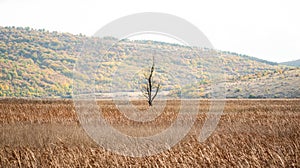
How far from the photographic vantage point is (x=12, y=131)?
12.2 meters

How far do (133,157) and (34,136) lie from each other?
392 cm

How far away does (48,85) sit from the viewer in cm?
14912

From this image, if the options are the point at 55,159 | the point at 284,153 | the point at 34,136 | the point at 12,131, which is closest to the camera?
the point at 55,159

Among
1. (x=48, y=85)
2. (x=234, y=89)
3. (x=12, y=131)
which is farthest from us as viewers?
(x=48, y=85)

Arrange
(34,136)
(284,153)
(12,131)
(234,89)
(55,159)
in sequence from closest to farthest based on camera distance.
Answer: (55,159), (284,153), (34,136), (12,131), (234,89)

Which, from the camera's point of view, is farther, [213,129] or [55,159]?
[213,129]

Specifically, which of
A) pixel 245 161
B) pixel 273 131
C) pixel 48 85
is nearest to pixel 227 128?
pixel 273 131

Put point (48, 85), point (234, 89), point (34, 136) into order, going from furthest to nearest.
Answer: point (48, 85), point (234, 89), point (34, 136)

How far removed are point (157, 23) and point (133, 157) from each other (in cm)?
586

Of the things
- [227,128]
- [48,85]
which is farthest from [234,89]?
[227,128]

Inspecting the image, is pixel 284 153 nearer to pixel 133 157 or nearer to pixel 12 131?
pixel 133 157

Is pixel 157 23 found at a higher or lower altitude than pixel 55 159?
higher

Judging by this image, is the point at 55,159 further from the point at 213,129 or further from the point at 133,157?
the point at 213,129

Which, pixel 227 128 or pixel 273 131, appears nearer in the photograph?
pixel 273 131
